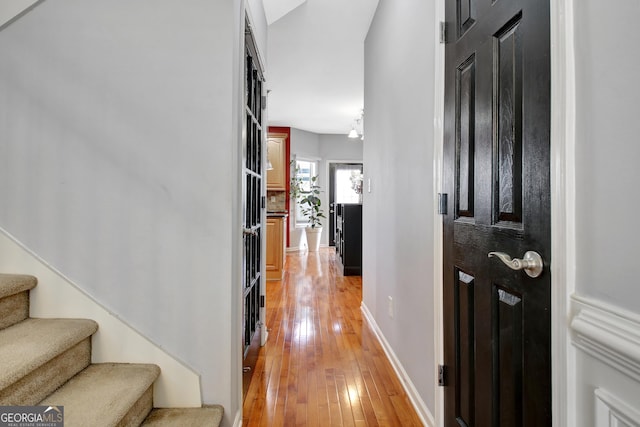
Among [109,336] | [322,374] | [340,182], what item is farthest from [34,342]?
[340,182]

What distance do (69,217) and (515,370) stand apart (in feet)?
5.71

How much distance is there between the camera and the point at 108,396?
1.25m

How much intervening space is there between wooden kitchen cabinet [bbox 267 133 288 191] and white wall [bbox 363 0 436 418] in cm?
402

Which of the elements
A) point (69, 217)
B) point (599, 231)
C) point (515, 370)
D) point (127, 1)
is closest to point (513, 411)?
point (515, 370)

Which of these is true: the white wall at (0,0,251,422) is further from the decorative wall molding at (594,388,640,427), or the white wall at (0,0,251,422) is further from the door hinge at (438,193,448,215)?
the decorative wall molding at (594,388,640,427)

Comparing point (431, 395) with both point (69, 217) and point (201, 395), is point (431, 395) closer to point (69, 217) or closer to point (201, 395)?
point (201, 395)

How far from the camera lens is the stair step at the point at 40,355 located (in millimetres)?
1086

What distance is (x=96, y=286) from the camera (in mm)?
1517

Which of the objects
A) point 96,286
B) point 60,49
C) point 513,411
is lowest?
point 513,411

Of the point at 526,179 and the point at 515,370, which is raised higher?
the point at 526,179

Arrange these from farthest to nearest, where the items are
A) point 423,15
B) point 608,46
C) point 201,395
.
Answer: point 423,15 < point 201,395 < point 608,46

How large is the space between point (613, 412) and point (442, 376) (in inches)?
37.1

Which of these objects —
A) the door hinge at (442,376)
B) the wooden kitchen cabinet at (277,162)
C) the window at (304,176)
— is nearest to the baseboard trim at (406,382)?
the door hinge at (442,376)

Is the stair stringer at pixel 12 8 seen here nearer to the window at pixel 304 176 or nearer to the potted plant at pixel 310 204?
the potted plant at pixel 310 204
